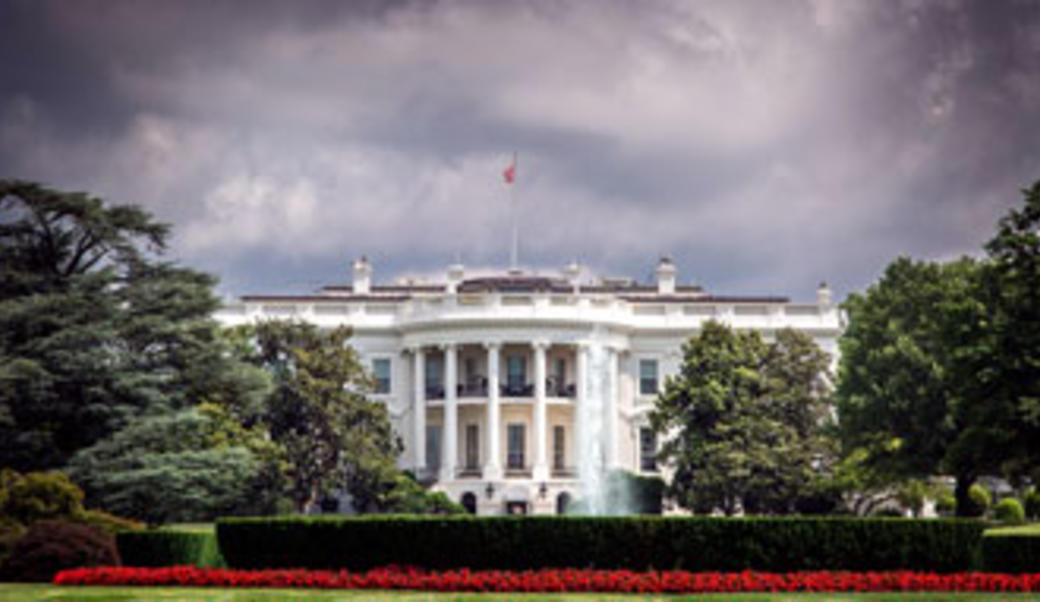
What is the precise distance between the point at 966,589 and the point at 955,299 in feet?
57.3

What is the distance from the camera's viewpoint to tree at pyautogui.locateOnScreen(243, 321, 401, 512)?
53.2 meters

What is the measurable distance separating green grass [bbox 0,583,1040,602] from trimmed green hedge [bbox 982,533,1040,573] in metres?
2.56

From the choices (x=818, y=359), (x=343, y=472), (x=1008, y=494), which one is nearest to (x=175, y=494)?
(x=343, y=472)

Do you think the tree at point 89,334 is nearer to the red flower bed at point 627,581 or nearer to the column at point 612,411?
the red flower bed at point 627,581

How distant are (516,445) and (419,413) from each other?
15.6 ft

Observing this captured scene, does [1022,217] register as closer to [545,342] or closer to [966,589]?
[966,589]

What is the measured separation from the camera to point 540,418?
212ft

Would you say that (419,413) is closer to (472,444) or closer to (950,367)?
(472,444)

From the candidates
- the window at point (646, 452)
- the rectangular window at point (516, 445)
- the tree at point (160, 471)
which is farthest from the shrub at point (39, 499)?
the window at point (646, 452)

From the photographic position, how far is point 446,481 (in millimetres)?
64500

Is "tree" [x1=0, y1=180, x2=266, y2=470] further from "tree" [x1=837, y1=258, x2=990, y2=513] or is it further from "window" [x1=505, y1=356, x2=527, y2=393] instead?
"window" [x1=505, y1=356, x2=527, y2=393]

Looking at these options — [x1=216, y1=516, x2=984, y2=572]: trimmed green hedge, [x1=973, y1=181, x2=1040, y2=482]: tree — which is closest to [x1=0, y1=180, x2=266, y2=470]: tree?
[x1=216, y1=516, x2=984, y2=572]: trimmed green hedge

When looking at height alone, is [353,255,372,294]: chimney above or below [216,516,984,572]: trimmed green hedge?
above

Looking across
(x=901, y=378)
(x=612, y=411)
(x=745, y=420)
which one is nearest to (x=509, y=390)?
(x=612, y=411)
